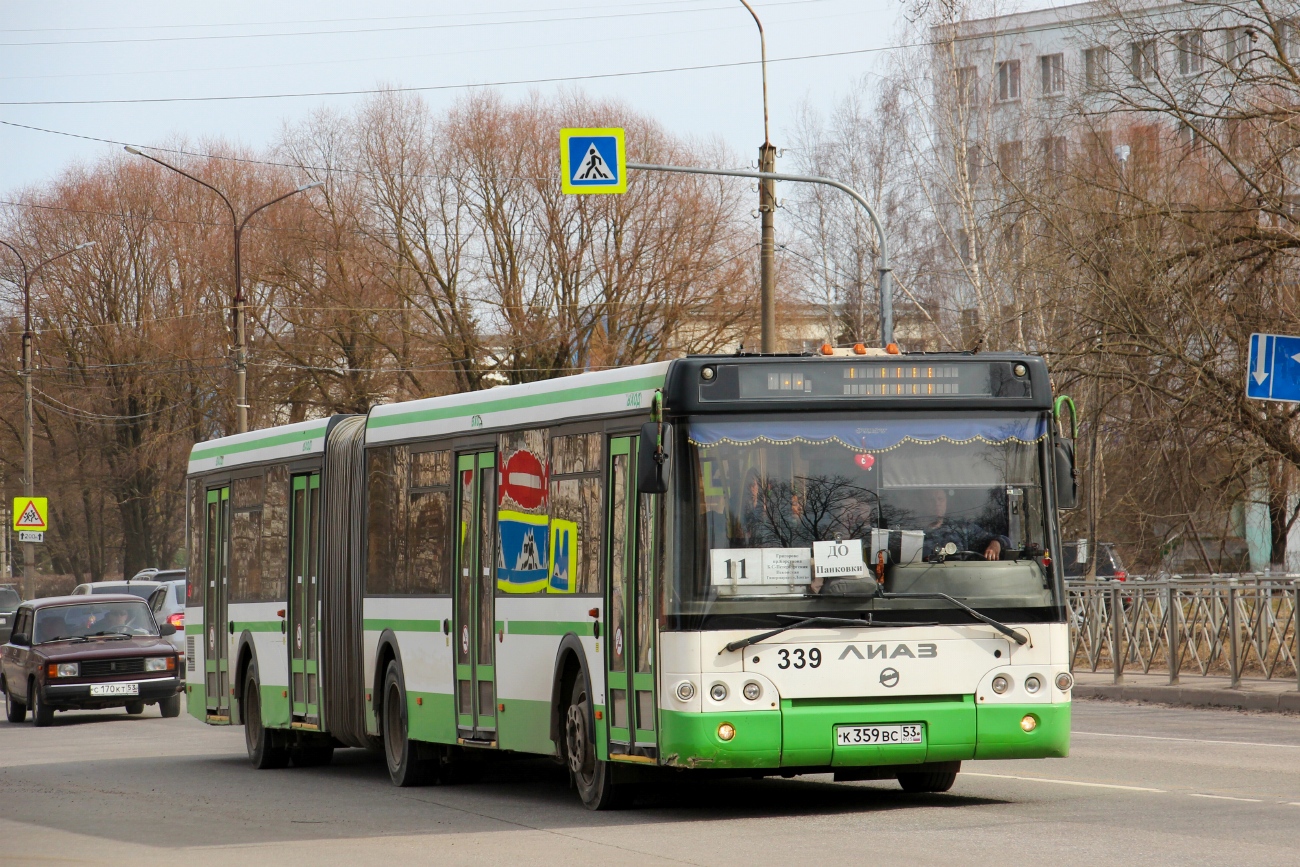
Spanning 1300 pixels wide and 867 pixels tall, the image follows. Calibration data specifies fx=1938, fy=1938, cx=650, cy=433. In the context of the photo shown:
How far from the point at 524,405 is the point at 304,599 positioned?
464 cm

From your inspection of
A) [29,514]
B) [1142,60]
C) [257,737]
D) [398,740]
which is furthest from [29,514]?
[398,740]

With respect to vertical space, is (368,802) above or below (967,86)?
below

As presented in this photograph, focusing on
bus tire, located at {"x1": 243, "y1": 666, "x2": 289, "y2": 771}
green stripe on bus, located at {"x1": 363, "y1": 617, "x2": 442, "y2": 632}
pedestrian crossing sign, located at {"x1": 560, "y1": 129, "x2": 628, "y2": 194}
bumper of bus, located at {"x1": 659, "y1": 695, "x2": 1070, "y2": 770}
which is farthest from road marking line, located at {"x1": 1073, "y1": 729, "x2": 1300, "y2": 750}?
pedestrian crossing sign, located at {"x1": 560, "y1": 129, "x2": 628, "y2": 194}

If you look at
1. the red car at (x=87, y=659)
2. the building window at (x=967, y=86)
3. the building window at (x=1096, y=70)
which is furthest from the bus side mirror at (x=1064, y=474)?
the building window at (x=967, y=86)

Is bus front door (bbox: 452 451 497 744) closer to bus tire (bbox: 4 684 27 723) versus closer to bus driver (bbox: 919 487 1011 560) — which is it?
bus driver (bbox: 919 487 1011 560)

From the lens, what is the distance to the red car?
25.4 meters

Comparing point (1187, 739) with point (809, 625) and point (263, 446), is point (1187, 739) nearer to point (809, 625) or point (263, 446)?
point (809, 625)

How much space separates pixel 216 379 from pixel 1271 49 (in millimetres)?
35267

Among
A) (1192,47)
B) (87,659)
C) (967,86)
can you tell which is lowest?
(87,659)

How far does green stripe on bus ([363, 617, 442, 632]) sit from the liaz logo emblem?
4.16 metres

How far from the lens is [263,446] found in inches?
715

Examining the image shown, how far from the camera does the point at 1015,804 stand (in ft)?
37.9

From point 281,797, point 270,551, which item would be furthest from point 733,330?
point 281,797

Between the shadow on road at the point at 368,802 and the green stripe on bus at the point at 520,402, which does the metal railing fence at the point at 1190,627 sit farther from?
the green stripe on bus at the point at 520,402
